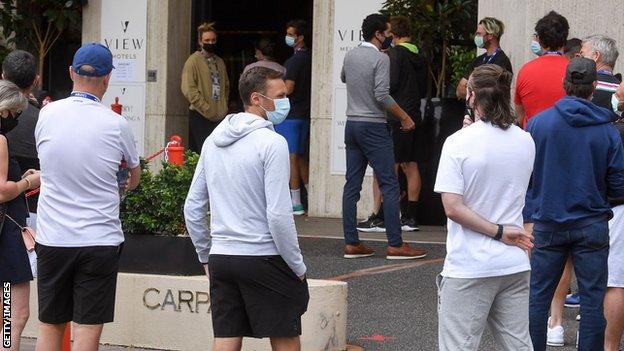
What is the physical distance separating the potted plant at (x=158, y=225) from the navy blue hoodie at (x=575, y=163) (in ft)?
7.86

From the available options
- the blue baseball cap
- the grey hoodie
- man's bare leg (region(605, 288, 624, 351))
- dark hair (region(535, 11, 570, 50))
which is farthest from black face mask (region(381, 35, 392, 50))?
the grey hoodie

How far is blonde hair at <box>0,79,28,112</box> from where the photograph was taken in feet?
22.9

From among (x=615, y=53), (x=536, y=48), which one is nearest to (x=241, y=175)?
Answer: (x=615, y=53)

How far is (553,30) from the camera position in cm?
908

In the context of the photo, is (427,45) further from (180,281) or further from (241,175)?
(241,175)

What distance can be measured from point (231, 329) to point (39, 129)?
135 centimetres

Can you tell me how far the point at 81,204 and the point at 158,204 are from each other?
1982 millimetres

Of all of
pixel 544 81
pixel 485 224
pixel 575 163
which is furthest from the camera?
pixel 544 81

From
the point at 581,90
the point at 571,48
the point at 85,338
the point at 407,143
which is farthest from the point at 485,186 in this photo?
the point at 407,143

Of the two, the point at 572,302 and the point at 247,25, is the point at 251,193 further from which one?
the point at 247,25

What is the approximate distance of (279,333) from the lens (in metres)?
5.96

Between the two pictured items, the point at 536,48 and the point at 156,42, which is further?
the point at 156,42

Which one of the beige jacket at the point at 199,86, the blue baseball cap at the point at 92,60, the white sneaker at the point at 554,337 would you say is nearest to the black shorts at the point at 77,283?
the blue baseball cap at the point at 92,60

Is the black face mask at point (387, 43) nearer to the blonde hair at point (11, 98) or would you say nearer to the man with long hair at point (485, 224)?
the blonde hair at point (11, 98)
